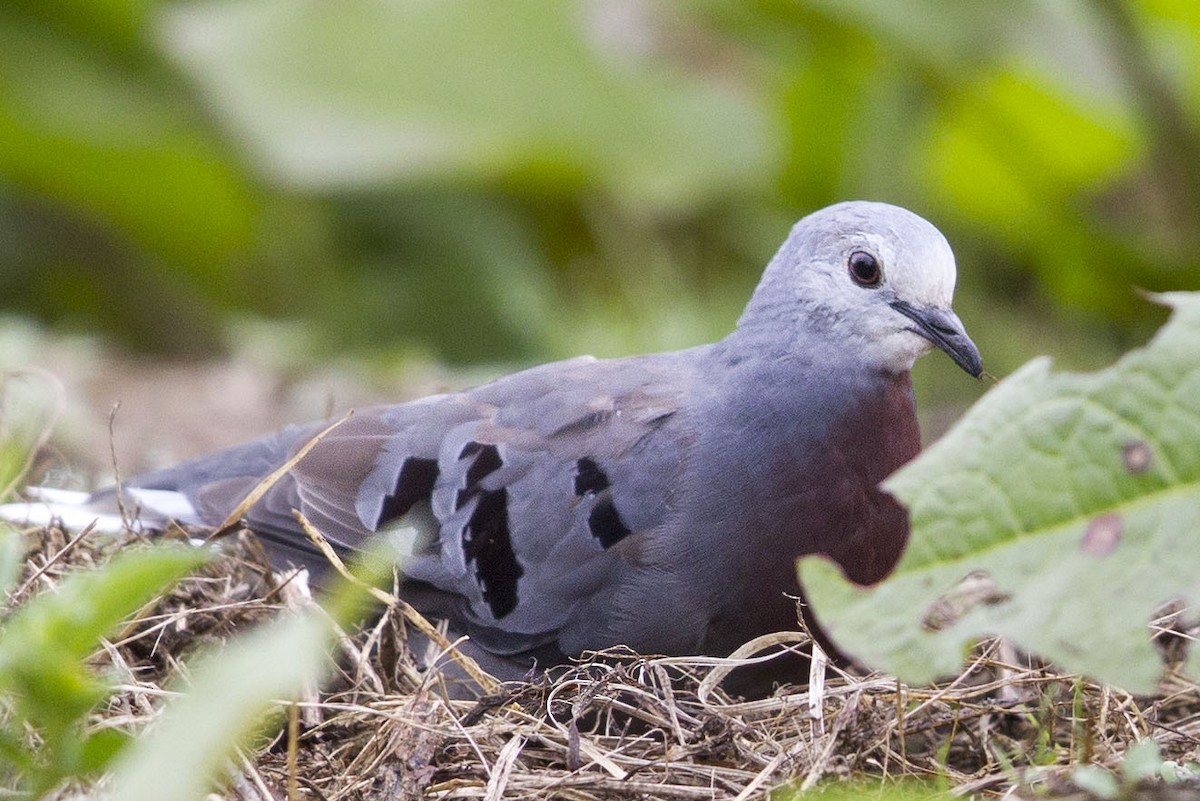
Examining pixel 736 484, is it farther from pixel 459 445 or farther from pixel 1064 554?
pixel 1064 554

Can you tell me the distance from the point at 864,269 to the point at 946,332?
0.26 meters

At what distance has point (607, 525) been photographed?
3.19 m

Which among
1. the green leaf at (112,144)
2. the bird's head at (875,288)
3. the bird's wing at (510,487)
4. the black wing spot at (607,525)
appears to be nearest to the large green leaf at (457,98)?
the green leaf at (112,144)

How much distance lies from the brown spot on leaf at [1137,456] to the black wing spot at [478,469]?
1637 millimetres

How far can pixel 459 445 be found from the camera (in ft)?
11.3

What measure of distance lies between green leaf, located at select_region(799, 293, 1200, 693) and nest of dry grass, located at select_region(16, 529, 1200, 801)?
1.20ft

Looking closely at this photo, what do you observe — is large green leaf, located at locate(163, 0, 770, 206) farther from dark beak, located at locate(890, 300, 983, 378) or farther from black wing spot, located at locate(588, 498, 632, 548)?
dark beak, located at locate(890, 300, 983, 378)

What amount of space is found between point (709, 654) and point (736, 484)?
15.0 inches

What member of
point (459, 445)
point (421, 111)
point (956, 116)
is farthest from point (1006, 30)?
point (459, 445)

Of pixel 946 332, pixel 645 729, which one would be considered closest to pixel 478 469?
pixel 645 729

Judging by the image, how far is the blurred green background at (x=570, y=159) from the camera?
662 centimetres

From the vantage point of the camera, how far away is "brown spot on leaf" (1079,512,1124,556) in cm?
206

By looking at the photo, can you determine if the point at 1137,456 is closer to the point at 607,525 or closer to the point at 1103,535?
the point at 1103,535

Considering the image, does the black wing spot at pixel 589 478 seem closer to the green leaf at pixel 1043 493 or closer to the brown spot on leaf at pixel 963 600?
the brown spot on leaf at pixel 963 600
